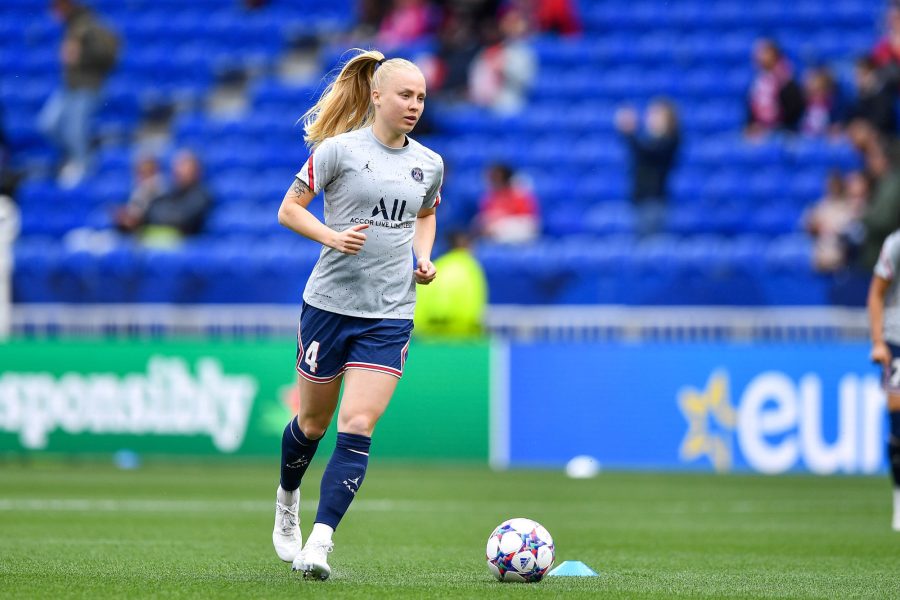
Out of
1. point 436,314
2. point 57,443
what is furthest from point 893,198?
point 57,443

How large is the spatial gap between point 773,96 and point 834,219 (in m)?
3.14

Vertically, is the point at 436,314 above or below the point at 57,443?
above

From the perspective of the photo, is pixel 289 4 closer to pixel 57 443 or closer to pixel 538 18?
pixel 538 18

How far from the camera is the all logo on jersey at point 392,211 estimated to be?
6.78 metres

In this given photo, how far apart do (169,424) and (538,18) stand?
9.23 meters

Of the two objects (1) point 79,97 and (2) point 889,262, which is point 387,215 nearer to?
(2) point 889,262

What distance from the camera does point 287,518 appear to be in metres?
7.23

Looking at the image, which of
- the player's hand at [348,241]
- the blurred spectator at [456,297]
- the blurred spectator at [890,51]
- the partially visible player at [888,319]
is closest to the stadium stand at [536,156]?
the blurred spectator at [890,51]

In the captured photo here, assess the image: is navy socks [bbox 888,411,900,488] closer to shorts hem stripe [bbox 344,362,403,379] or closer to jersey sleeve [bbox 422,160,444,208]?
jersey sleeve [bbox 422,160,444,208]

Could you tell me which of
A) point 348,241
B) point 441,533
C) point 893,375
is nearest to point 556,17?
point 893,375

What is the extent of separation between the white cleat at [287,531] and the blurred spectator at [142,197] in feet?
42.9

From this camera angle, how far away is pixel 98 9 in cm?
2616

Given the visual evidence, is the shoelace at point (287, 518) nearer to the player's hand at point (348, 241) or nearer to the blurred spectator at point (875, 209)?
the player's hand at point (348, 241)

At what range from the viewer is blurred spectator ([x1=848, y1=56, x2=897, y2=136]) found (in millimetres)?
18547
